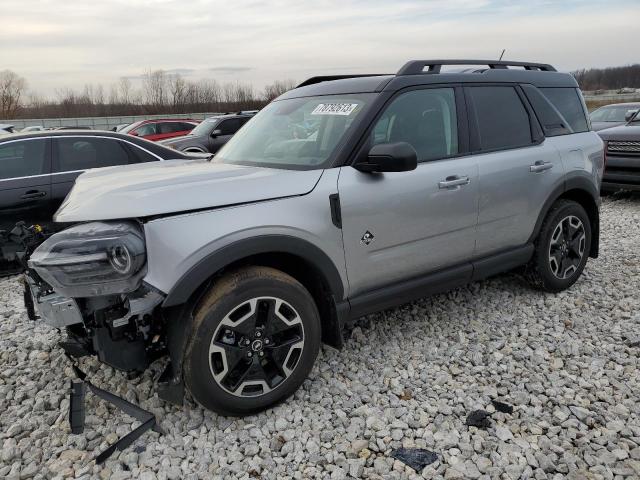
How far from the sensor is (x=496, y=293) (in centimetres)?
458

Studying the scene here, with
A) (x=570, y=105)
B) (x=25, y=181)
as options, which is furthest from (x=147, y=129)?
(x=570, y=105)

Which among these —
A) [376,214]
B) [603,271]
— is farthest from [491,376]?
[603,271]

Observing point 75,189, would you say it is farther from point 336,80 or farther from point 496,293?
point 496,293

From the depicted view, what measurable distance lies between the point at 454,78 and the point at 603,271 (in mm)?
2772

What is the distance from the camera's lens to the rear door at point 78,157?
551 cm

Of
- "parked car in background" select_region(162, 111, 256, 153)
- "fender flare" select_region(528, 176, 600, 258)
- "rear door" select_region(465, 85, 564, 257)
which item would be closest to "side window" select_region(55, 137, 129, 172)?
"rear door" select_region(465, 85, 564, 257)

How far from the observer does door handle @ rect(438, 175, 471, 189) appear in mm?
3395

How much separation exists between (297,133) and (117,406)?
2.07 metres

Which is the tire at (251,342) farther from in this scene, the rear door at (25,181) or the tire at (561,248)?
the rear door at (25,181)

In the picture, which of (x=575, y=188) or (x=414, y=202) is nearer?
(x=414, y=202)

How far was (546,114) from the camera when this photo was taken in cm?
425

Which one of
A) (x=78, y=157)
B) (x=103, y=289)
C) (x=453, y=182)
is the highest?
(x=78, y=157)

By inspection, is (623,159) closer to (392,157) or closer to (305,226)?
(392,157)

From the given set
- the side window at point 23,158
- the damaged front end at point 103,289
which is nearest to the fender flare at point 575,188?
the damaged front end at point 103,289
